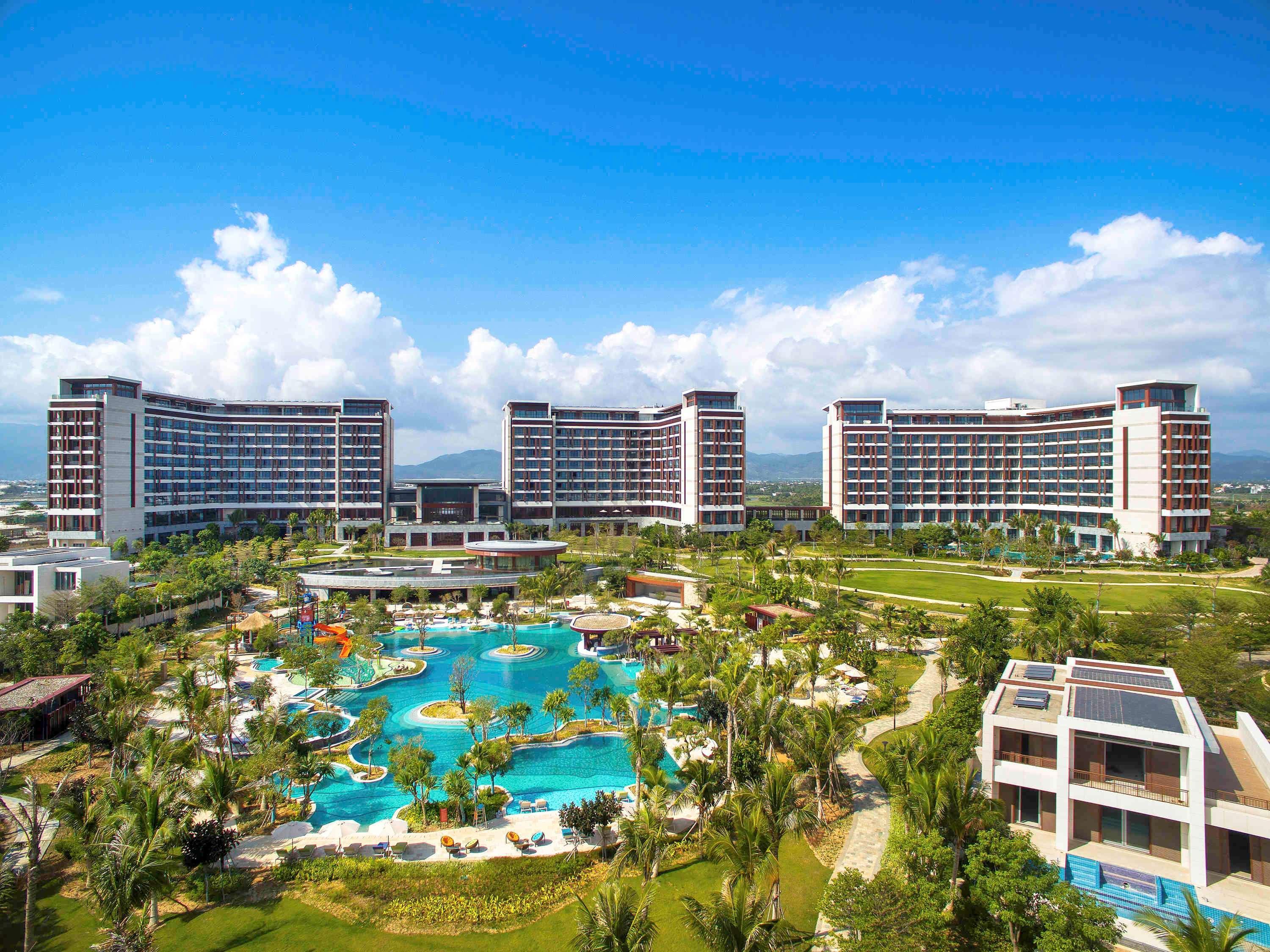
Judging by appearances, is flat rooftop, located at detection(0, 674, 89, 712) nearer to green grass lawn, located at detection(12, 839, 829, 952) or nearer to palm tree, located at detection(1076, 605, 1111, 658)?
green grass lawn, located at detection(12, 839, 829, 952)

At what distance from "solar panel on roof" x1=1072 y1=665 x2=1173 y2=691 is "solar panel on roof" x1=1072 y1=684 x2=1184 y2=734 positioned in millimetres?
1520

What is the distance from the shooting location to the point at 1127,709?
21375 millimetres

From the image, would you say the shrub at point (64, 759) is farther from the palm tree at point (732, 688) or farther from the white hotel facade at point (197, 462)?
the white hotel facade at point (197, 462)

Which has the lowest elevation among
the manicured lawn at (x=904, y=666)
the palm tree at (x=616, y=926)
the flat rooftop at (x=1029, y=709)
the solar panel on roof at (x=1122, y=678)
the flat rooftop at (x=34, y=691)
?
the manicured lawn at (x=904, y=666)

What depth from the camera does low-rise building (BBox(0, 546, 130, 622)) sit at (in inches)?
1759

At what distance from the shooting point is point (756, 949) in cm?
1323

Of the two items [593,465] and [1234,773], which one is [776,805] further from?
[593,465]

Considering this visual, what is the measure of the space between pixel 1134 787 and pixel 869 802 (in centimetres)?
912

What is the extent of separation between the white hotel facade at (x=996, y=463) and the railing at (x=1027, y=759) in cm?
8025

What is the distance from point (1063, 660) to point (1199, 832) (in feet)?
71.6

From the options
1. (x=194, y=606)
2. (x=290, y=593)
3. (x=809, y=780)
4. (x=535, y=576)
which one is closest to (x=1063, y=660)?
(x=809, y=780)

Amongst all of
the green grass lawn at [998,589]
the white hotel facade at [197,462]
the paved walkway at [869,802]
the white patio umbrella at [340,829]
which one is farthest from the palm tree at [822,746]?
the white hotel facade at [197,462]

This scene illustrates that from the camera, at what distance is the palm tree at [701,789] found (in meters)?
21.8

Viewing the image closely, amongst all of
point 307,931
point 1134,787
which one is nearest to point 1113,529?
point 1134,787
